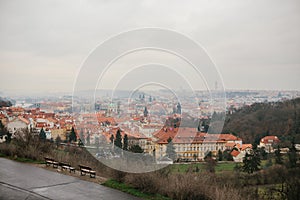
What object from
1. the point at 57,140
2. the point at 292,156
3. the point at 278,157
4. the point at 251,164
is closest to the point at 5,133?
the point at 57,140

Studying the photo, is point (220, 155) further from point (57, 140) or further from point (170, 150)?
point (57, 140)

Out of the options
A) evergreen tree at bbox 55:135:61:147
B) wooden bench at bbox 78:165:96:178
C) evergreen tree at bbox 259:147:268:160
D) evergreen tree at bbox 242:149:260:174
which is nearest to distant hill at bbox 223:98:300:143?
evergreen tree at bbox 259:147:268:160

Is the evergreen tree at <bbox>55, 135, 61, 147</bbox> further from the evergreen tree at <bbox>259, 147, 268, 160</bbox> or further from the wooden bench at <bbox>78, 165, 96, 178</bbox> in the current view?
the evergreen tree at <bbox>259, 147, 268, 160</bbox>

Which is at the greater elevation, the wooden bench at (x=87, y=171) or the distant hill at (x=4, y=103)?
the distant hill at (x=4, y=103)

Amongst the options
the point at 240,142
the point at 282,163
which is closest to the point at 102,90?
the point at 282,163

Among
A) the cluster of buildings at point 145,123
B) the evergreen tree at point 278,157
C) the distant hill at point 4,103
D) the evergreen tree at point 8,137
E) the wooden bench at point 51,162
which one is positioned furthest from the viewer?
the distant hill at point 4,103

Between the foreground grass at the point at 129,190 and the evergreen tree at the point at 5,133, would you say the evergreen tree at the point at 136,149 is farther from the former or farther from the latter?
the evergreen tree at the point at 5,133

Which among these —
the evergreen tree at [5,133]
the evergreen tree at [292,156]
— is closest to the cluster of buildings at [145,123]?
the evergreen tree at [5,133]

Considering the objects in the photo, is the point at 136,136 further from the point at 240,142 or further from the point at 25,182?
the point at 240,142
